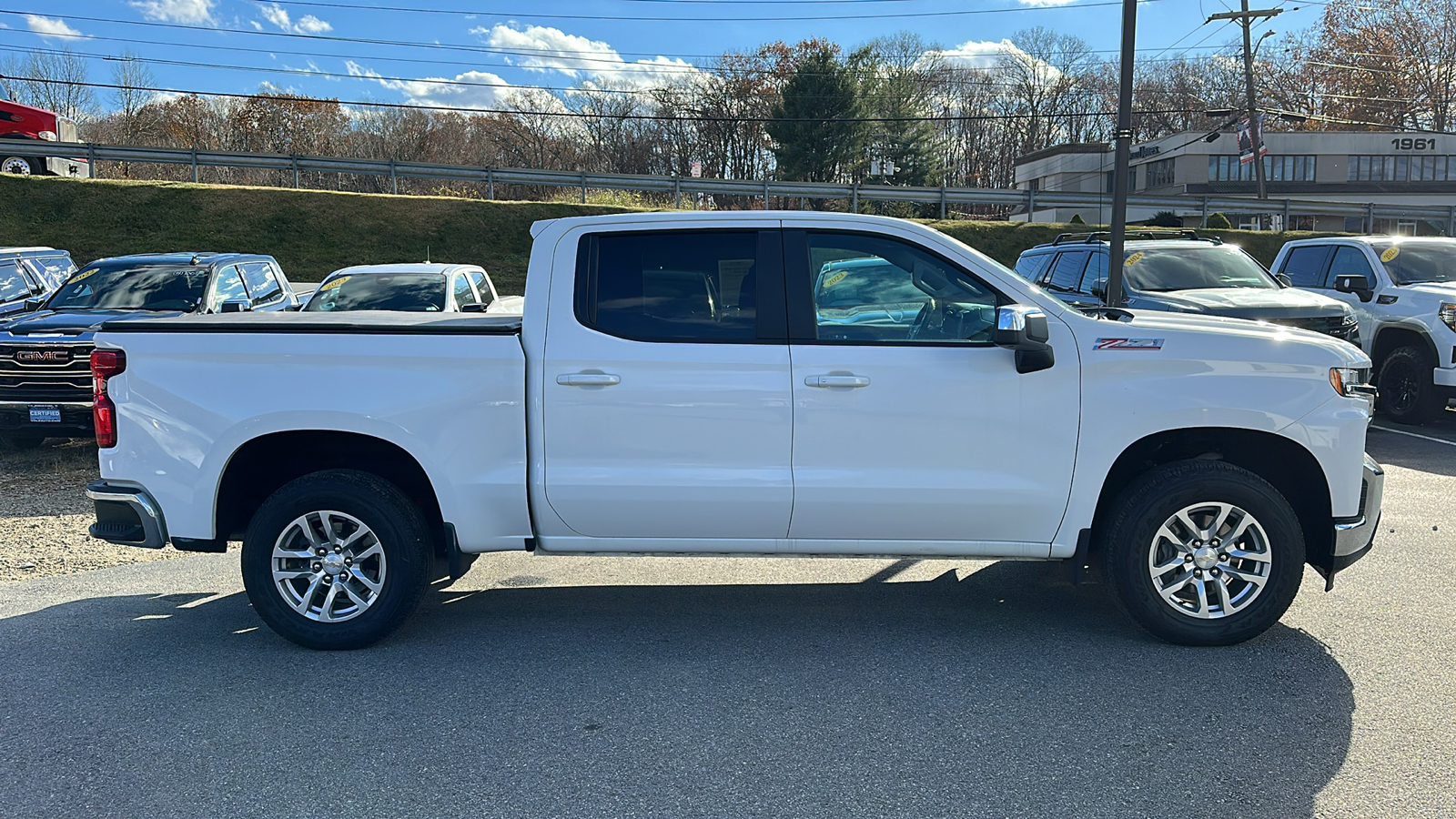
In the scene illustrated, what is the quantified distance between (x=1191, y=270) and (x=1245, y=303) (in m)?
1.31

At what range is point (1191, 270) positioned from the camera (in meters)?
11.6

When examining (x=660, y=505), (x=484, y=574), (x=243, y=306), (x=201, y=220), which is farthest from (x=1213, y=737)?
(x=201, y=220)

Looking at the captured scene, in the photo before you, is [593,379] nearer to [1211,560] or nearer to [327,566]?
[327,566]

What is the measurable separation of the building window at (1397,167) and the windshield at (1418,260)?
5370 centimetres

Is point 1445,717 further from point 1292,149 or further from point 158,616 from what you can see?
point 1292,149

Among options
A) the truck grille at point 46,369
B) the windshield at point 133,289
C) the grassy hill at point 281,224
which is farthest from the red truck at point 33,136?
the truck grille at point 46,369

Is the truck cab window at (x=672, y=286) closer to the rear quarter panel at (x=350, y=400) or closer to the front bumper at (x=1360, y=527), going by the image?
the rear quarter panel at (x=350, y=400)

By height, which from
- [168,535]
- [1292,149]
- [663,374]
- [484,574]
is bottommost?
[484,574]

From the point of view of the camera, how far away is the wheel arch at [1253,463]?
4.84 meters

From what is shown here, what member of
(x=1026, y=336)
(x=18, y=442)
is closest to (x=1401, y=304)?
(x=1026, y=336)

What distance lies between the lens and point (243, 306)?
11.1 metres

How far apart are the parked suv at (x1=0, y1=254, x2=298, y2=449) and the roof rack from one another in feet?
30.6

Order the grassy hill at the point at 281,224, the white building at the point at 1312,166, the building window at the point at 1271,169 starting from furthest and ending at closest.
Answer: the building window at the point at 1271,169, the white building at the point at 1312,166, the grassy hill at the point at 281,224

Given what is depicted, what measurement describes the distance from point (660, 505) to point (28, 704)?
8.78 ft
